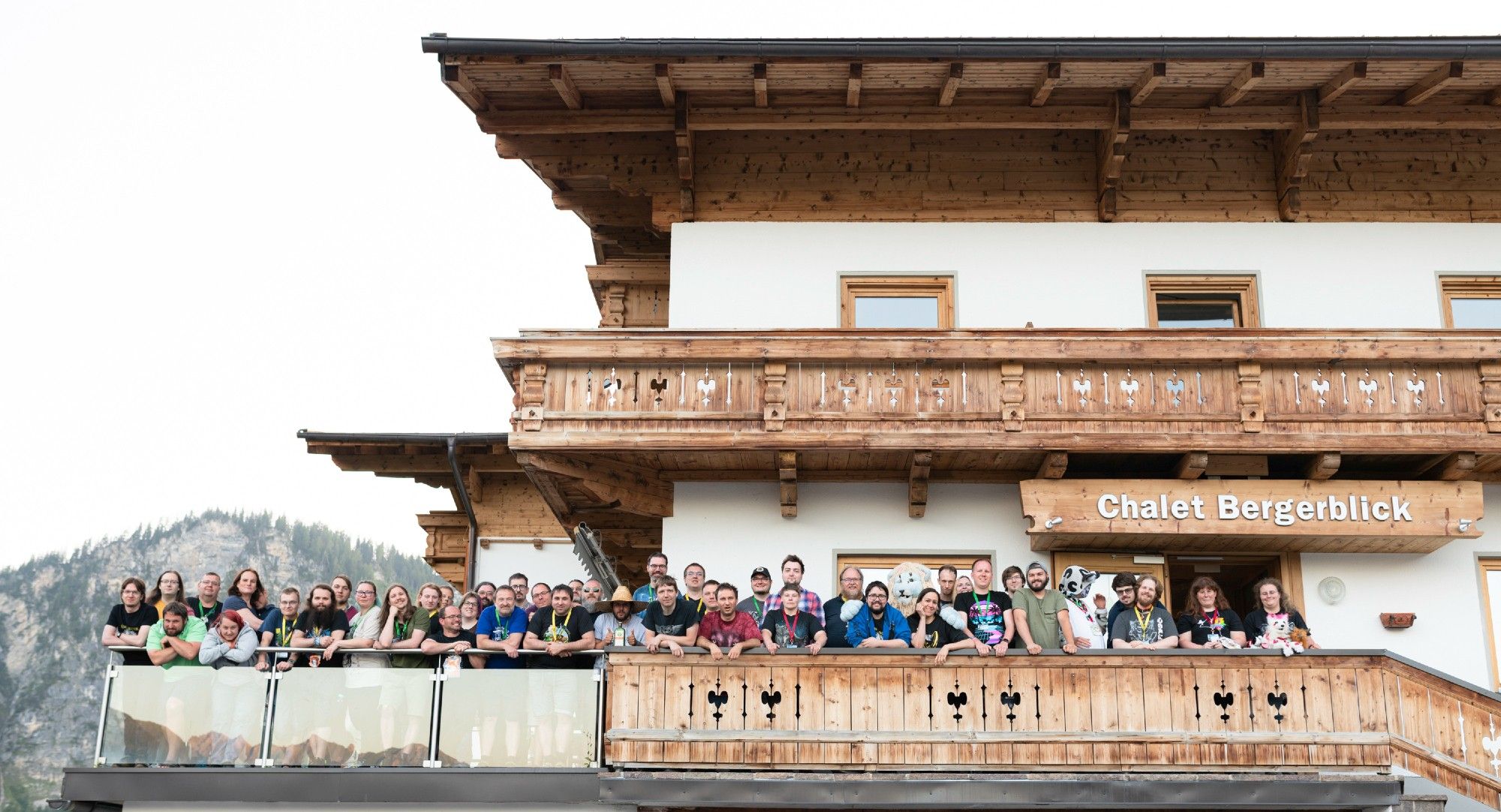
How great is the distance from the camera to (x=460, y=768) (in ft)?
42.9

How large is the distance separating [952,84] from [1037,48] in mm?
949

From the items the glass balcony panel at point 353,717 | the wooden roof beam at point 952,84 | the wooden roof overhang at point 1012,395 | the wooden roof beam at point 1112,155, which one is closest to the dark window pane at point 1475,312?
the wooden roof overhang at point 1012,395

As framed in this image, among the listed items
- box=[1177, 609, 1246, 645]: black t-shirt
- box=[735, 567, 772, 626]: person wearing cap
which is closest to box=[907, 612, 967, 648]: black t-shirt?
box=[735, 567, 772, 626]: person wearing cap

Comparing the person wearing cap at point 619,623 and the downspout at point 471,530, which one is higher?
the downspout at point 471,530

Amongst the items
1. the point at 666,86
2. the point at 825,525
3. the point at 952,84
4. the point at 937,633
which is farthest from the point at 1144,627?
the point at 666,86

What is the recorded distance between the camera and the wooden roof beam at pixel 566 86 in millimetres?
15578

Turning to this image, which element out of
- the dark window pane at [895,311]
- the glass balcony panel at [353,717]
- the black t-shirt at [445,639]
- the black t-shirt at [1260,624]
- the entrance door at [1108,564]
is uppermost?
the dark window pane at [895,311]

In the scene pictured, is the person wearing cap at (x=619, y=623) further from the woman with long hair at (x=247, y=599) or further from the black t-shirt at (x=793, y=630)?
the woman with long hair at (x=247, y=599)

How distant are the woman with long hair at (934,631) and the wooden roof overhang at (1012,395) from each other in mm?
2287

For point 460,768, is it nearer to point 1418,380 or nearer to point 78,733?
point 1418,380

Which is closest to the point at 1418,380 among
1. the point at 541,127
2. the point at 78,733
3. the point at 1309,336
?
the point at 1309,336

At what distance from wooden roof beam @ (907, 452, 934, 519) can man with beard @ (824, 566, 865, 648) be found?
2225 millimetres

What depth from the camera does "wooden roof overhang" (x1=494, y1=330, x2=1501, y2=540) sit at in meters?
14.8

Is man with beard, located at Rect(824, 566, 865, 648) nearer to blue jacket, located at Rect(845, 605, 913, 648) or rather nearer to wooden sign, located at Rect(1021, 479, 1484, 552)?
blue jacket, located at Rect(845, 605, 913, 648)
